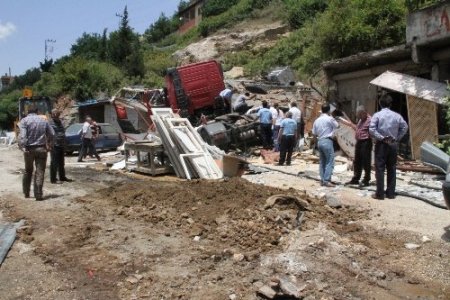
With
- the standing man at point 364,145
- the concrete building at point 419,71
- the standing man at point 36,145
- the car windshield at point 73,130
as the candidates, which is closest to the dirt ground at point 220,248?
the standing man at point 36,145

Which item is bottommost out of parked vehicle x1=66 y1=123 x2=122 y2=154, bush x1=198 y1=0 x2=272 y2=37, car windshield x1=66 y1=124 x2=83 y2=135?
parked vehicle x1=66 y1=123 x2=122 y2=154

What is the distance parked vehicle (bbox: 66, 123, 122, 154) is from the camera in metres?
22.9

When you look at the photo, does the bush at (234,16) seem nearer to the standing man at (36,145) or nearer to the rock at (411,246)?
the standing man at (36,145)

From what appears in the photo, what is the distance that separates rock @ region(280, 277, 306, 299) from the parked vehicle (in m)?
18.9

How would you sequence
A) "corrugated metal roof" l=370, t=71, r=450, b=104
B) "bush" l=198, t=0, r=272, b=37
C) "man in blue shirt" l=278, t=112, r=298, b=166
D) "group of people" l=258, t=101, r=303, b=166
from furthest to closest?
"bush" l=198, t=0, r=272, b=37, "group of people" l=258, t=101, r=303, b=166, "man in blue shirt" l=278, t=112, r=298, b=166, "corrugated metal roof" l=370, t=71, r=450, b=104

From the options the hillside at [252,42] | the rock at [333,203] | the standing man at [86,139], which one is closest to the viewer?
the rock at [333,203]

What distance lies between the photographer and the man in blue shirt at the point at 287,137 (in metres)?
14.4

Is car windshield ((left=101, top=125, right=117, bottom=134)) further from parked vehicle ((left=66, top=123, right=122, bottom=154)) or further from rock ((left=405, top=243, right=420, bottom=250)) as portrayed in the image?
rock ((left=405, top=243, right=420, bottom=250))

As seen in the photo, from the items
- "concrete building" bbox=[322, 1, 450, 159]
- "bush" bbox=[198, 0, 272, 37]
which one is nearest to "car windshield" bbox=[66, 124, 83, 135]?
"concrete building" bbox=[322, 1, 450, 159]

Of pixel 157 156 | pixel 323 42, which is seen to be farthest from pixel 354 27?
pixel 157 156

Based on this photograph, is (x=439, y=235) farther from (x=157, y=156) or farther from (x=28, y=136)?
(x=157, y=156)

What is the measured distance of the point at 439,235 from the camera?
7109 millimetres

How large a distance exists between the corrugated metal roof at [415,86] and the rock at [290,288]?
376 inches

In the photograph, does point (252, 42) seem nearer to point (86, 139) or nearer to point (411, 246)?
point (86, 139)
